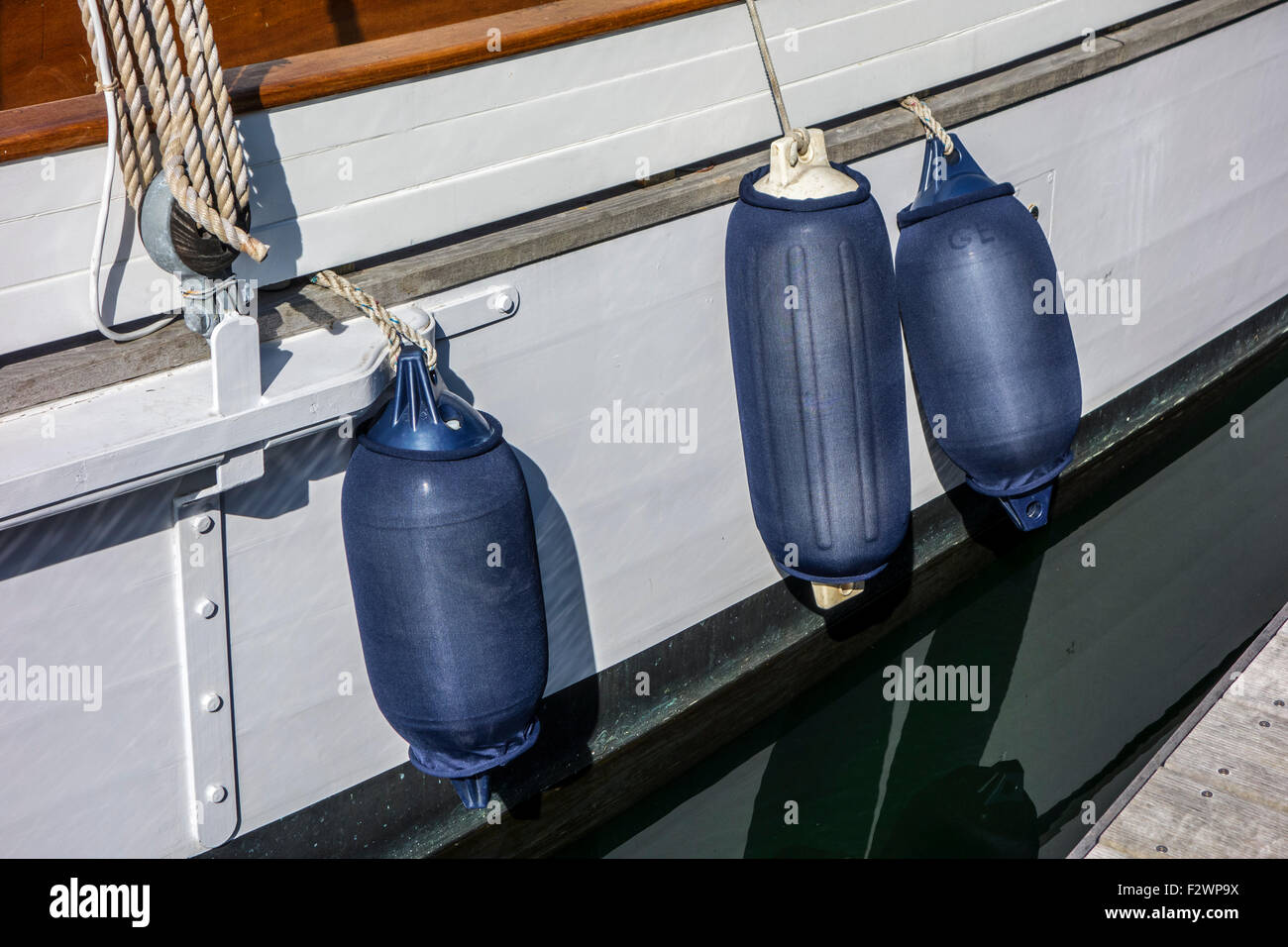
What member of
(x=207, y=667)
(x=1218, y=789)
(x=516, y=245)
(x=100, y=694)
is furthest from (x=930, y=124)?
(x=100, y=694)

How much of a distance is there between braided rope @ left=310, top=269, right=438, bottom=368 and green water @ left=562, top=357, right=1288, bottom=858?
1764mm

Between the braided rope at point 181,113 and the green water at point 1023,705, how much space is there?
2.22 meters

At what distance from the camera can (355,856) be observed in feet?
10.7

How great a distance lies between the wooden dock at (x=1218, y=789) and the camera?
266 centimetres

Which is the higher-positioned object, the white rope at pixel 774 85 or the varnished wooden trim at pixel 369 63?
the varnished wooden trim at pixel 369 63

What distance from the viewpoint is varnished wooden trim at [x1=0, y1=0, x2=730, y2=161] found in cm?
240

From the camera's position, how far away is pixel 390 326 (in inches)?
106

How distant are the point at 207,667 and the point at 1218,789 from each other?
2183 mm

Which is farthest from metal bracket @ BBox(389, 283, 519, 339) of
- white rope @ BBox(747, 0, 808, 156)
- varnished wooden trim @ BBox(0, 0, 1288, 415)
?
white rope @ BBox(747, 0, 808, 156)

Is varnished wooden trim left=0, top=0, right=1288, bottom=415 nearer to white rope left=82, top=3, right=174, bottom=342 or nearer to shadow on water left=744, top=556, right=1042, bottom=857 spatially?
white rope left=82, top=3, right=174, bottom=342

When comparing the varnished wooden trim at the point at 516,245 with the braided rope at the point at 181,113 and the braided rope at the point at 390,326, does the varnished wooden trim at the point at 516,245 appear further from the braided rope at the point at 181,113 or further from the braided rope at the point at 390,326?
the braided rope at the point at 181,113

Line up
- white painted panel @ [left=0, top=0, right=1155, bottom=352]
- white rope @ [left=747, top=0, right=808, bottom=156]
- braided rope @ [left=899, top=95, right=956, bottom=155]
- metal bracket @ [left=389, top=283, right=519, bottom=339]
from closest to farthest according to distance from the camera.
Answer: white painted panel @ [left=0, top=0, right=1155, bottom=352] → metal bracket @ [left=389, top=283, right=519, bottom=339] → white rope @ [left=747, top=0, right=808, bottom=156] → braided rope @ [left=899, top=95, right=956, bottom=155]

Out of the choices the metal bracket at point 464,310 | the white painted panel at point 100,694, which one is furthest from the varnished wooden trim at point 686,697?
the metal bracket at point 464,310
